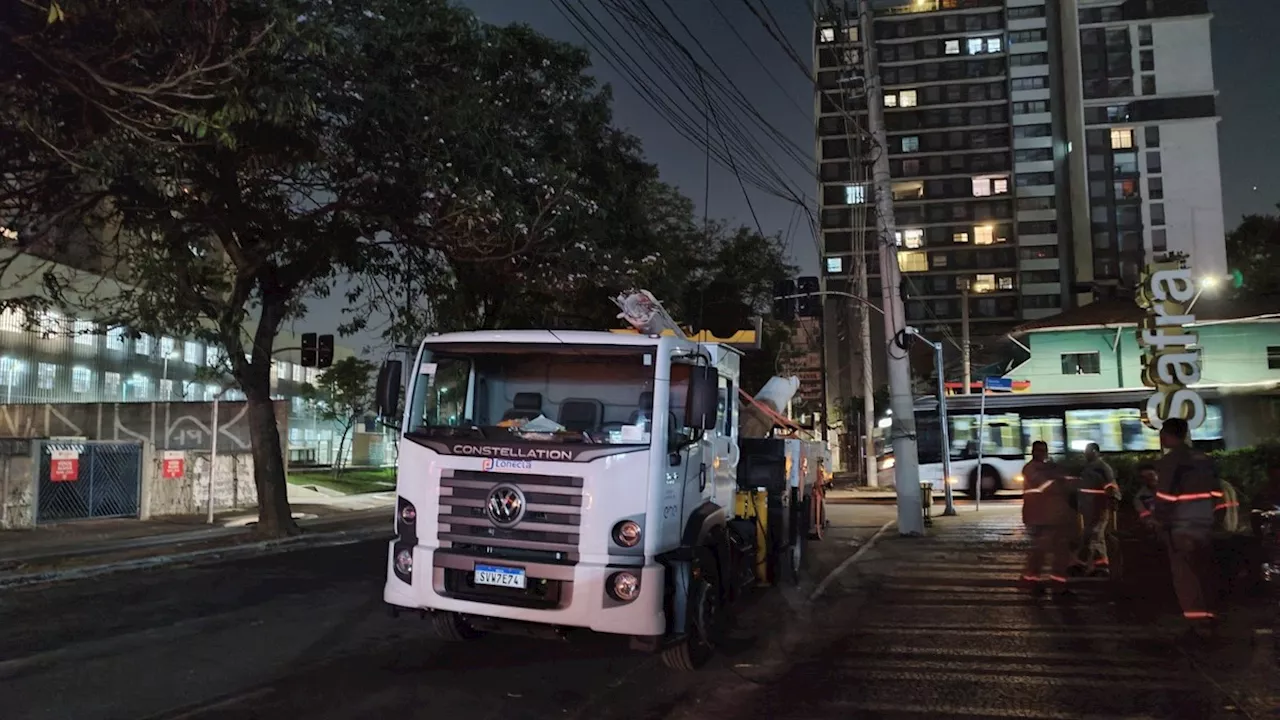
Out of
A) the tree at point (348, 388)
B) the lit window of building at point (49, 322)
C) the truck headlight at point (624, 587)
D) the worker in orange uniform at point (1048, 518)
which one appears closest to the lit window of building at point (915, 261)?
the tree at point (348, 388)

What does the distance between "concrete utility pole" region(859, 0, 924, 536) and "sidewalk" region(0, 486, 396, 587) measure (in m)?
10.4

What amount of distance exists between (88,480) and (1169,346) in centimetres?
2124

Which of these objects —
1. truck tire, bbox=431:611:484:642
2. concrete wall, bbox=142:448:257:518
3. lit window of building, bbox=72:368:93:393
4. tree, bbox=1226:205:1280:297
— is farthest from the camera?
tree, bbox=1226:205:1280:297

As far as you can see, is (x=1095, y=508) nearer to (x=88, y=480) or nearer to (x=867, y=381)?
(x=88, y=480)

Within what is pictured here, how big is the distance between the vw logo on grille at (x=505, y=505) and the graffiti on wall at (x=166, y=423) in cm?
1899

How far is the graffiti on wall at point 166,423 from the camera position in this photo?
24156 millimetres

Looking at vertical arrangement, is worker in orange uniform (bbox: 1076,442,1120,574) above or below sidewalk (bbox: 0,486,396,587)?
above

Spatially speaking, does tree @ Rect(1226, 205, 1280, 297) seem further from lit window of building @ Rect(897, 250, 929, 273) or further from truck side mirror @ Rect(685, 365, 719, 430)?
truck side mirror @ Rect(685, 365, 719, 430)

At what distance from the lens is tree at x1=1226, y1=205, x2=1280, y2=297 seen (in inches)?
1695

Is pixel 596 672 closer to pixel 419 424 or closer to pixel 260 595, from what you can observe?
pixel 419 424

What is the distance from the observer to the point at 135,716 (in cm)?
561

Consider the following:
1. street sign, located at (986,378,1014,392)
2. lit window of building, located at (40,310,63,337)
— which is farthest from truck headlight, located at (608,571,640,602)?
street sign, located at (986,378,1014,392)

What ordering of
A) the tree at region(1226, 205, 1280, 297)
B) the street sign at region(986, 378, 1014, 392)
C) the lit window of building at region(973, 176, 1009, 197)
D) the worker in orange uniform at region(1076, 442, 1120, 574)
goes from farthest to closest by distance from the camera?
the lit window of building at region(973, 176, 1009, 197), the tree at region(1226, 205, 1280, 297), the street sign at region(986, 378, 1014, 392), the worker in orange uniform at region(1076, 442, 1120, 574)

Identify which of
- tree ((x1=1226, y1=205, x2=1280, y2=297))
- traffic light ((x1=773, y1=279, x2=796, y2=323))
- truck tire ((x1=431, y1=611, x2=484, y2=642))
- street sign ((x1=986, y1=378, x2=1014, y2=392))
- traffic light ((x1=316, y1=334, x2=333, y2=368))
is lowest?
truck tire ((x1=431, y1=611, x2=484, y2=642))
